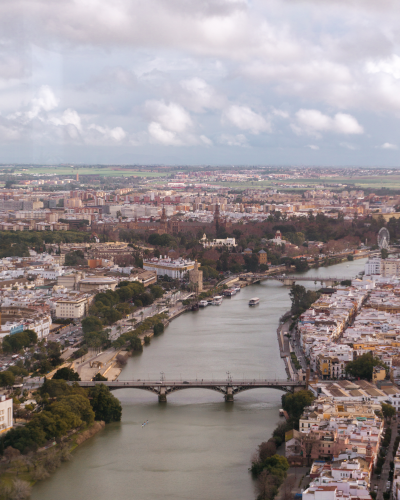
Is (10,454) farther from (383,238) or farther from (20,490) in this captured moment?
(383,238)

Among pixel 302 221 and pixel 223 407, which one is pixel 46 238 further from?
pixel 223 407

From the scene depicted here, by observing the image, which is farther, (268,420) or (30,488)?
(268,420)

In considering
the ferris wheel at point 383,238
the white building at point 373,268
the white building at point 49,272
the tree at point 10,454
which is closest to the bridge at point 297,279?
the white building at point 373,268

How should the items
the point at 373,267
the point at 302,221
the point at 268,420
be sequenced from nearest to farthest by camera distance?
the point at 268,420
the point at 373,267
the point at 302,221

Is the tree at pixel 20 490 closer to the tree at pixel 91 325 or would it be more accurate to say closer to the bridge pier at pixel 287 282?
the tree at pixel 91 325

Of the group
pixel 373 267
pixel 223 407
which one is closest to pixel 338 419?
pixel 223 407
